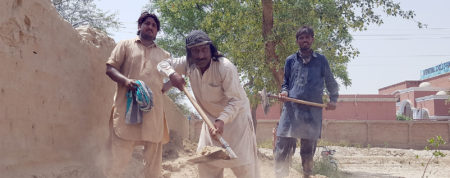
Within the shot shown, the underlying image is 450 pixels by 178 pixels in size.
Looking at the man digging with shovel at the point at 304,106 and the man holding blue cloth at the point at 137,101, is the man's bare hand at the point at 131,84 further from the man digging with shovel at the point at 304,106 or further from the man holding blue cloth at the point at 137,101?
the man digging with shovel at the point at 304,106

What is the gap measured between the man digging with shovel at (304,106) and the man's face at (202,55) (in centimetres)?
183

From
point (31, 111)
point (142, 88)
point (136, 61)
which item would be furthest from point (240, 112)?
point (31, 111)

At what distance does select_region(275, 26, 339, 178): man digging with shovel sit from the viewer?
16.5 ft

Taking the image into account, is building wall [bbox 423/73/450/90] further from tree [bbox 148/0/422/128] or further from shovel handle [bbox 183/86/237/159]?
shovel handle [bbox 183/86/237/159]

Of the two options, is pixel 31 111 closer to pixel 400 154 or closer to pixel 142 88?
pixel 142 88

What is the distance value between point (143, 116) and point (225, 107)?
87 cm

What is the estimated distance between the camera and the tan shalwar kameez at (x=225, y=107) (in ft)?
11.0

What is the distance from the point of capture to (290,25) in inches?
380

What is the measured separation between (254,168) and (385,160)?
12.7 metres

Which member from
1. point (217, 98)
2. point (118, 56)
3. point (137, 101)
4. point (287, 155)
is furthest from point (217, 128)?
point (287, 155)

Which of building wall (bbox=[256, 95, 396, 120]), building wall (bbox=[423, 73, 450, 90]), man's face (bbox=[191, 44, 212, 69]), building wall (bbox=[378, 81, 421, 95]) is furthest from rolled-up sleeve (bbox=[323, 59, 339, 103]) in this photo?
building wall (bbox=[378, 81, 421, 95])

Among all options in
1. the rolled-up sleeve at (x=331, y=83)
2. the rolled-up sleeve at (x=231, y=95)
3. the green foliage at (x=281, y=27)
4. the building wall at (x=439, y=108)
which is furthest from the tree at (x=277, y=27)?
the building wall at (x=439, y=108)

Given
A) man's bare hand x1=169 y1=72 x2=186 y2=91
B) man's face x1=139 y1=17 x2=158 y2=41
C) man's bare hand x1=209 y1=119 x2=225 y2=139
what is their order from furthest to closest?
man's face x1=139 y1=17 x2=158 y2=41
man's bare hand x1=169 y1=72 x2=186 y2=91
man's bare hand x1=209 y1=119 x2=225 y2=139

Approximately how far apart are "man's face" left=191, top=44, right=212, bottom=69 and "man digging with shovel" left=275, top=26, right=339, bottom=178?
1.83 metres
